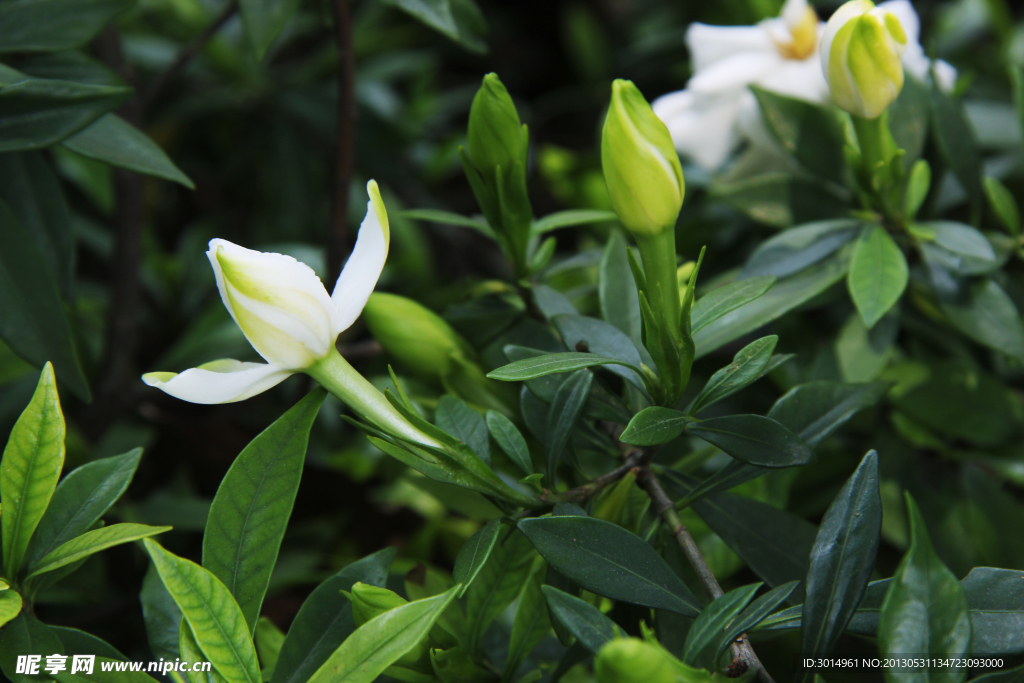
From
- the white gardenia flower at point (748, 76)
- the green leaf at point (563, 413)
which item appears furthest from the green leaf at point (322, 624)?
the white gardenia flower at point (748, 76)

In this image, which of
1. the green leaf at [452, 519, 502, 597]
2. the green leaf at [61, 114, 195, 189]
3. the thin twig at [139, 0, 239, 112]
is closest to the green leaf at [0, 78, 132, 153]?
the green leaf at [61, 114, 195, 189]

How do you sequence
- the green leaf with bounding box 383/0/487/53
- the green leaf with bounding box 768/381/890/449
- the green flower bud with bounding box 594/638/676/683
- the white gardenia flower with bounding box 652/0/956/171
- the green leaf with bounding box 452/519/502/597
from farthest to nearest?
the white gardenia flower with bounding box 652/0/956/171 → the green leaf with bounding box 383/0/487/53 → the green leaf with bounding box 768/381/890/449 → the green leaf with bounding box 452/519/502/597 → the green flower bud with bounding box 594/638/676/683

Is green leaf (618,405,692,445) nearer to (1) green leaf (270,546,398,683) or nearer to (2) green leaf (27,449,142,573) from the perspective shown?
(1) green leaf (270,546,398,683)

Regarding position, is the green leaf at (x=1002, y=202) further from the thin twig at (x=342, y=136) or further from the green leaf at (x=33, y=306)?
the green leaf at (x=33, y=306)

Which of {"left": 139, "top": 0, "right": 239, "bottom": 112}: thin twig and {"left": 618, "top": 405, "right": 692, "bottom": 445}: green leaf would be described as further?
{"left": 139, "top": 0, "right": 239, "bottom": 112}: thin twig

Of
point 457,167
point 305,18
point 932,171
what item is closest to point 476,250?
point 457,167

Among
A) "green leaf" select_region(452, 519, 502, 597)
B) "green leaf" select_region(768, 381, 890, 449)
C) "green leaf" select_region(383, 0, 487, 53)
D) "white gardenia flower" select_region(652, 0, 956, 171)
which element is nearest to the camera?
"green leaf" select_region(452, 519, 502, 597)

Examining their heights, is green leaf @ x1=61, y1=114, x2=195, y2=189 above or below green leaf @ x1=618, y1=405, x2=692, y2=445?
above
